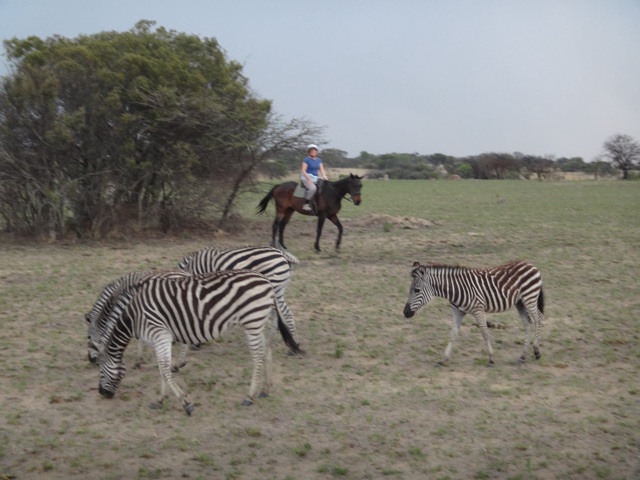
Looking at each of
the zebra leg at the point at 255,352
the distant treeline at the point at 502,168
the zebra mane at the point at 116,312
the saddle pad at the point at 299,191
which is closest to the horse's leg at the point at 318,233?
the saddle pad at the point at 299,191

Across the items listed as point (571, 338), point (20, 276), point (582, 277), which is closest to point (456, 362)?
point (571, 338)

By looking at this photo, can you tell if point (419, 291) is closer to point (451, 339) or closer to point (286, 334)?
point (451, 339)

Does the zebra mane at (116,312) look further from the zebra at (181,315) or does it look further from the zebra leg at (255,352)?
the zebra leg at (255,352)

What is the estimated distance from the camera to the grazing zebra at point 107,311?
7.04 meters

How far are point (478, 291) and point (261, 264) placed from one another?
2.47 meters

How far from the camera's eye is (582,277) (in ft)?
42.4

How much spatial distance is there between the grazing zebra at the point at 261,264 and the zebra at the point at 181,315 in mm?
1389

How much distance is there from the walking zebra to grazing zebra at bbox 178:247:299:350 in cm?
141

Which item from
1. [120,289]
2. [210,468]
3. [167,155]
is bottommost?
[210,468]

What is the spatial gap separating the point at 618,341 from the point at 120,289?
590cm

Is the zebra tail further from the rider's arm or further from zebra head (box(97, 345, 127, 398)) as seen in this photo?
the rider's arm

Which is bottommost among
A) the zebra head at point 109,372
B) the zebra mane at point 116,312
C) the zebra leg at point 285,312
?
the zebra head at point 109,372

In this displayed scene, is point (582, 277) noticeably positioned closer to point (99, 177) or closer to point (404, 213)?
point (99, 177)

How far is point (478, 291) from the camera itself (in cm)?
809
